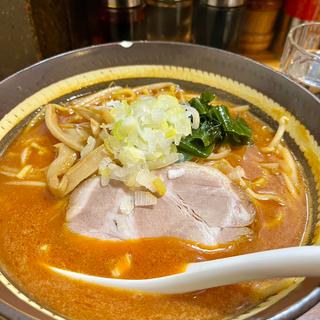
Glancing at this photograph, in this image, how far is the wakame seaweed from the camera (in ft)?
4.85

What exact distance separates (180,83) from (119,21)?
0.54 m

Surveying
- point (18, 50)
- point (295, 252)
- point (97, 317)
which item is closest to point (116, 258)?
point (97, 317)

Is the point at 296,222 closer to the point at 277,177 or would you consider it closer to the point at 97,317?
the point at 277,177

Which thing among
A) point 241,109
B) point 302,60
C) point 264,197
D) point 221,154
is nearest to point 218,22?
point 302,60

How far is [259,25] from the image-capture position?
2402 millimetres

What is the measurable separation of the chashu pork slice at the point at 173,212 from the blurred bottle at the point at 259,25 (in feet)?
4.65

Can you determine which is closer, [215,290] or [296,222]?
[215,290]

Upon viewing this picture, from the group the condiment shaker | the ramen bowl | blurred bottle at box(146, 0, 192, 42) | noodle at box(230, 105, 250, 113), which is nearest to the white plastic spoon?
the ramen bowl

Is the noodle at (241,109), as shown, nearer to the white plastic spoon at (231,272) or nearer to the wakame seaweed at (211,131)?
the wakame seaweed at (211,131)

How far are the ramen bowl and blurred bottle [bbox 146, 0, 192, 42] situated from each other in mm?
447

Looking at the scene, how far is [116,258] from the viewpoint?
126 centimetres

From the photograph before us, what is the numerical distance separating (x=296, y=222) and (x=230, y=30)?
4.22 feet

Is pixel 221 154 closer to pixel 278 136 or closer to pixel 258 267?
pixel 278 136

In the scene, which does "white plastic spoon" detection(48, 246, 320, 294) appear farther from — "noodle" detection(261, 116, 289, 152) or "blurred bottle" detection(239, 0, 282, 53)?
"blurred bottle" detection(239, 0, 282, 53)
